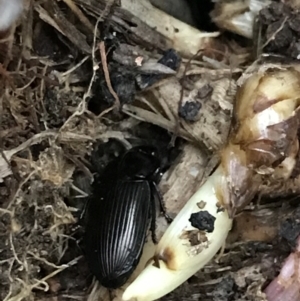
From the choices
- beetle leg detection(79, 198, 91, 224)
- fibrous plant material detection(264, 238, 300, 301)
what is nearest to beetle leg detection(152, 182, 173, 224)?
beetle leg detection(79, 198, 91, 224)

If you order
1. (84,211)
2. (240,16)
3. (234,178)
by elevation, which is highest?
(240,16)

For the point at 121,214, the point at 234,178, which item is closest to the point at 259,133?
the point at 234,178

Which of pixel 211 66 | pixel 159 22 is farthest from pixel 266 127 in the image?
pixel 159 22

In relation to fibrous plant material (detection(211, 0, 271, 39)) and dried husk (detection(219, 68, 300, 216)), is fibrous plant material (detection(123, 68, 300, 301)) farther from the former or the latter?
fibrous plant material (detection(211, 0, 271, 39))

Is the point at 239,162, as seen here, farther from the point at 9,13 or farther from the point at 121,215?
the point at 9,13

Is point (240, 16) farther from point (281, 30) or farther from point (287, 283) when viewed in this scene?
point (287, 283)

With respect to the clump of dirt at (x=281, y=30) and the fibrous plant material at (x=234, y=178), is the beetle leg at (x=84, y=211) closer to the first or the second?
the fibrous plant material at (x=234, y=178)
